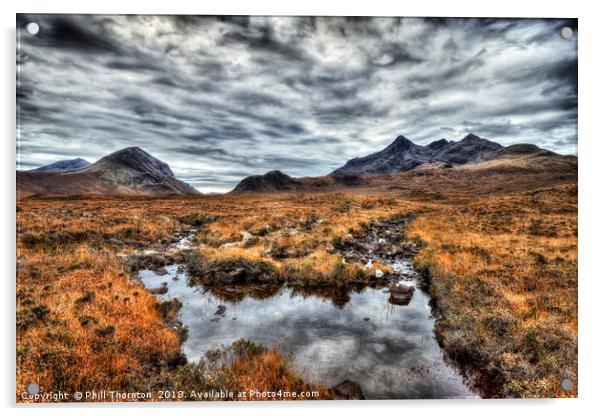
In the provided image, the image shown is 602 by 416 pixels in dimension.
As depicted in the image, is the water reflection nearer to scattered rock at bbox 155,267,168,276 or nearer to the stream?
the stream

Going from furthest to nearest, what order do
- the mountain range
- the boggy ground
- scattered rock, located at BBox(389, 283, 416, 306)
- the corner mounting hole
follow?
scattered rock, located at BBox(389, 283, 416, 306), the mountain range, the corner mounting hole, the boggy ground

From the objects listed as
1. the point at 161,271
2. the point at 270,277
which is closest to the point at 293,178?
the point at 270,277

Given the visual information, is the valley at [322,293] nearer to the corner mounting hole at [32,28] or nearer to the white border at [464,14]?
the white border at [464,14]

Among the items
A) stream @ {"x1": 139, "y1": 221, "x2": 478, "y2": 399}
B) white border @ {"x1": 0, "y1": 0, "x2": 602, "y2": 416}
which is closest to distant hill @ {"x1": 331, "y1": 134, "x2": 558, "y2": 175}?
white border @ {"x1": 0, "y1": 0, "x2": 602, "y2": 416}

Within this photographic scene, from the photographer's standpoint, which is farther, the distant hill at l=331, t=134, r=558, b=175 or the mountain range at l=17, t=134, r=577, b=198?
the distant hill at l=331, t=134, r=558, b=175

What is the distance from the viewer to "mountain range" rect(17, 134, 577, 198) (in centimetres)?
735

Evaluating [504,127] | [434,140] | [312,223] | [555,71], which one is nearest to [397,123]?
[434,140]

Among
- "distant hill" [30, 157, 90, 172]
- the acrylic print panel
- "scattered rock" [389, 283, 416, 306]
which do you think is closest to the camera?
the acrylic print panel

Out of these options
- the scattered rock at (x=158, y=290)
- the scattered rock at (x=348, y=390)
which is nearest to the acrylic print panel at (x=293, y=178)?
the scattered rock at (x=348, y=390)

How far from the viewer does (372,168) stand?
9.52 m

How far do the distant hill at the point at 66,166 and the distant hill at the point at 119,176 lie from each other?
0.11m

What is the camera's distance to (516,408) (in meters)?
6.05

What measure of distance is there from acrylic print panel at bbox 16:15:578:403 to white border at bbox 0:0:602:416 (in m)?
0.21

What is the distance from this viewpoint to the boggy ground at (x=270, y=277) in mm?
5309
